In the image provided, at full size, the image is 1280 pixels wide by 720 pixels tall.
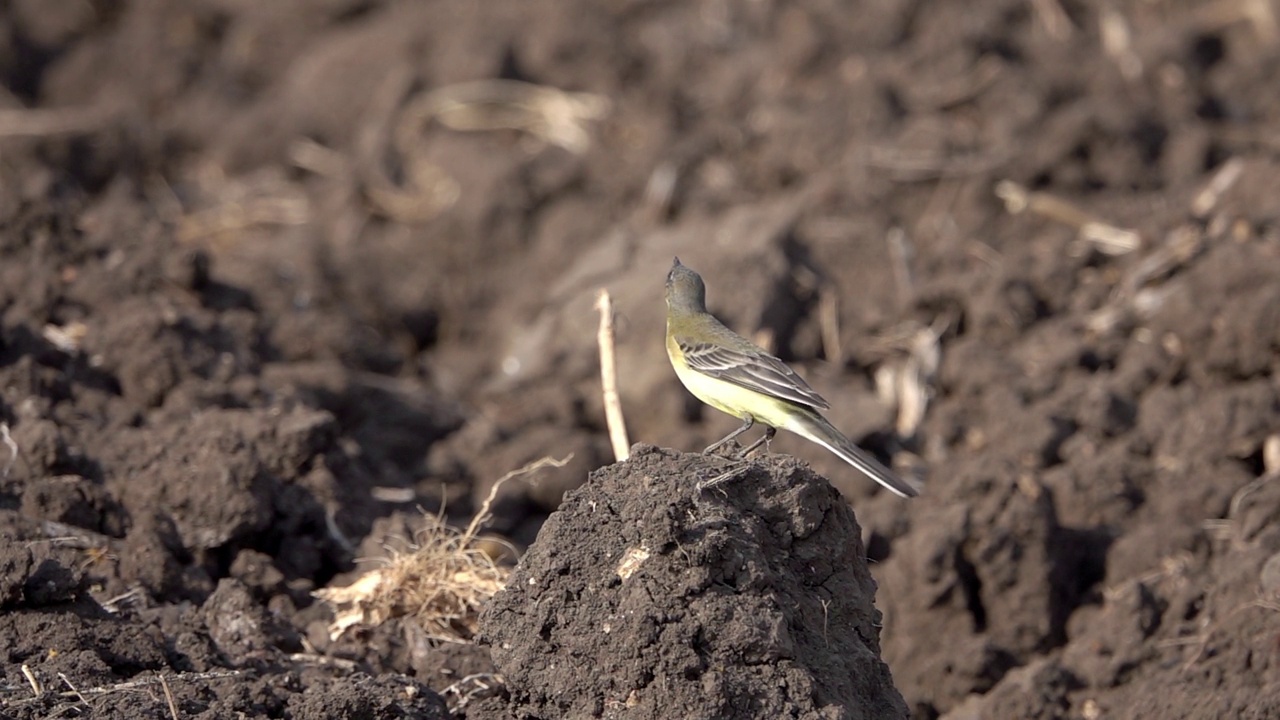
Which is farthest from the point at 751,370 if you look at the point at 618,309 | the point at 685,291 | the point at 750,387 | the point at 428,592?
the point at 618,309

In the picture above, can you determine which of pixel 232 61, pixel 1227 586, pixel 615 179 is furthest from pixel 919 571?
pixel 232 61

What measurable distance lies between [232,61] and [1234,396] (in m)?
11.7

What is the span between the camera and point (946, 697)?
7520 mm

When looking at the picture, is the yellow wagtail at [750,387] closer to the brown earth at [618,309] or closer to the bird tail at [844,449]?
the bird tail at [844,449]

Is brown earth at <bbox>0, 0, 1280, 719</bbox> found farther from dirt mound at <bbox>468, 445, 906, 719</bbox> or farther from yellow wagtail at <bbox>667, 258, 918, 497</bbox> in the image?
yellow wagtail at <bbox>667, 258, 918, 497</bbox>

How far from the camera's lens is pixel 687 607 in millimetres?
5328

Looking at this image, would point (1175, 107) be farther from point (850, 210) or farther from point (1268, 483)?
point (1268, 483)

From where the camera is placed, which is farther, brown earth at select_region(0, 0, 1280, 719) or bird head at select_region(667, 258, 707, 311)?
bird head at select_region(667, 258, 707, 311)

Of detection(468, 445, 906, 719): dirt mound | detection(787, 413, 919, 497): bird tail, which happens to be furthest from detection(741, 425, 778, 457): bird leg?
detection(468, 445, 906, 719): dirt mound

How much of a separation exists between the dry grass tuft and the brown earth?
0.13 m

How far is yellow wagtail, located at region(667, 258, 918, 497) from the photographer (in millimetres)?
6555

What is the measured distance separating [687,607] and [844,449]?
4.90 feet

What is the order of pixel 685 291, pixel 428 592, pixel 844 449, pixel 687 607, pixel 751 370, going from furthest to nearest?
pixel 685 291, pixel 751 370, pixel 428 592, pixel 844 449, pixel 687 607

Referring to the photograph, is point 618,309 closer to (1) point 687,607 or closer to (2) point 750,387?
(2) point 750,387
